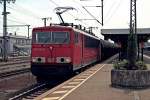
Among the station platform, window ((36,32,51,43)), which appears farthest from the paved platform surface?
window ((36,32,51,43))

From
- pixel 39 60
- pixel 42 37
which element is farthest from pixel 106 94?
pixel 42 37

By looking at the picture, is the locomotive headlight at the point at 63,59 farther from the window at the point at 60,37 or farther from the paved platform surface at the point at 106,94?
the paved platform surface at the point at 106,94

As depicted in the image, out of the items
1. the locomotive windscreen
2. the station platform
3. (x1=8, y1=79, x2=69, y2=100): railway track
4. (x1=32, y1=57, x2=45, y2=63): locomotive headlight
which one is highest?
the locomotive windscreen

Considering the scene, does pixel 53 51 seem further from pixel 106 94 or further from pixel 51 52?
pixel 106 94

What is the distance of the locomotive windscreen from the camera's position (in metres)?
23.2

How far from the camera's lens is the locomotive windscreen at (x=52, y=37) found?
2317cm

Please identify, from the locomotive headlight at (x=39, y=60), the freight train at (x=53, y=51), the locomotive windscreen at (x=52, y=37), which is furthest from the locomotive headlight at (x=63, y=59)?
the locomotive windscreen at (x=52, y=37)

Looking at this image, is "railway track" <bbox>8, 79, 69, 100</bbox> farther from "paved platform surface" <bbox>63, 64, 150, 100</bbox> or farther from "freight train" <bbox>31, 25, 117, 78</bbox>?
"paved platform surface" <bbox>63, 64, 150, 100</bbox>

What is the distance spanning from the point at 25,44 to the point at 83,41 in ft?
318

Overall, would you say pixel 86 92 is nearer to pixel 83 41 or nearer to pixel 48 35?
pixel 48 35

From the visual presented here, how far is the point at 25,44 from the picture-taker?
123125 millimetres

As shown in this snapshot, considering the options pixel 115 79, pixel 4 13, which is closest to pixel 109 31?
pixel 4 13

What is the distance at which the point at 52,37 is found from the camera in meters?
23.4

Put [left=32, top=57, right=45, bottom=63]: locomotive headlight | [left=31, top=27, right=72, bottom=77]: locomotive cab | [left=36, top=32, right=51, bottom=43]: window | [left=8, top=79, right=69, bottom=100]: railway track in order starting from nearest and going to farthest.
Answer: [left=8, top=79, right=69, bottom=100]: railway track < [left=31, top=27, right=72, bottom=77]: locomotive cab < [left=32, top=57, right=45, bottom=63]: locomotive headlight < [left=36, top=32, right=51, bottom=43]: window
